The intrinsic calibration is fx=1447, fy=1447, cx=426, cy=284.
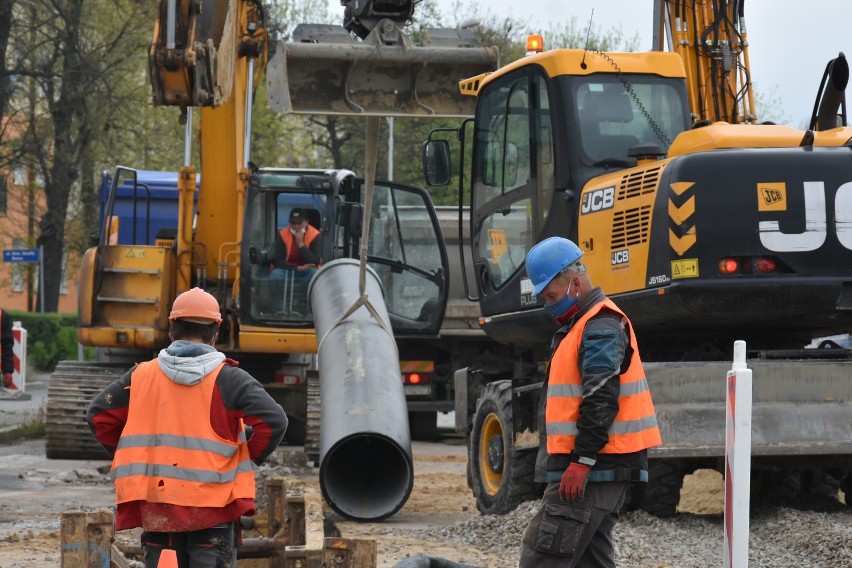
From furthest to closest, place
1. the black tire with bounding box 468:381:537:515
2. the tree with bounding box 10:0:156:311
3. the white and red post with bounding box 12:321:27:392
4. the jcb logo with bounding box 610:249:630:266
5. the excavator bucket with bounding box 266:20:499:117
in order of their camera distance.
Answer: the tree with bounding box 10:0:156:311
the white and red post with bounding box 12:321:27:392
the excavator bucket with bounding box 266:20:499:117
the black tire with bounding box 468:381:537:515
the jcb logo with bounding box 610:249:630:266

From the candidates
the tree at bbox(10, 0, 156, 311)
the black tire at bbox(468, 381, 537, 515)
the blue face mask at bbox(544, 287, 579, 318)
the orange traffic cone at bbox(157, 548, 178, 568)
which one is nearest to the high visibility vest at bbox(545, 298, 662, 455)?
the blue face mask at bbox(544, 287, 579, 318)

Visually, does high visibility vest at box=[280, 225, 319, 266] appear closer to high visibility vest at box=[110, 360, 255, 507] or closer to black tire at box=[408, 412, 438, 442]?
black tire at box=[408, 412, 438, 442]

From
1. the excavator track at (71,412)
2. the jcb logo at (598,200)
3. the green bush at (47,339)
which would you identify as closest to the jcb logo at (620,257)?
the jcb logo at (598,200)

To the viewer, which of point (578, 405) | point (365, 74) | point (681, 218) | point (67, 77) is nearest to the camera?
point (578, 405)

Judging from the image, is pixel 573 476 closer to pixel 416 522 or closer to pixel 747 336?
pixel 747 336

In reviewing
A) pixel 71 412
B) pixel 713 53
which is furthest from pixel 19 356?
pixel 713 53

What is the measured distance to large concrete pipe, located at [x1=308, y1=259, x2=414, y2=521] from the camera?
430 inches

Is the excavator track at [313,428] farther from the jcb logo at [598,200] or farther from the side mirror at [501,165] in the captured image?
the jcb logo at [598,200]

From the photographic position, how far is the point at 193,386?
18.4 ft

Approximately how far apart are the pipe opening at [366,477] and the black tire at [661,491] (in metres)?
2.07

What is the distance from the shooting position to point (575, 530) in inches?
226

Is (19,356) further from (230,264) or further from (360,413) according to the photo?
(360,413)

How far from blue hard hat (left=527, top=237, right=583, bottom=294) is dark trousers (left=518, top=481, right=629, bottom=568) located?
0.86 meters

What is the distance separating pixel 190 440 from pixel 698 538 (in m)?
4.46
